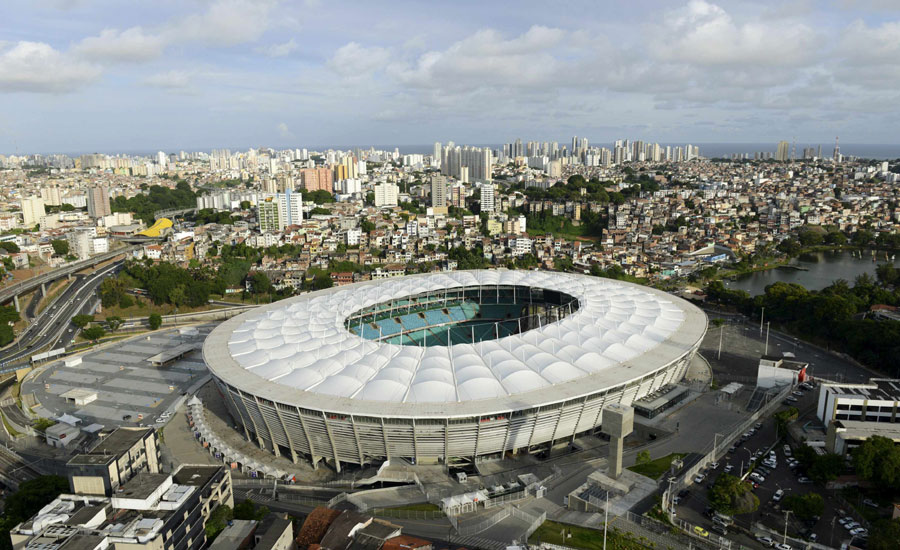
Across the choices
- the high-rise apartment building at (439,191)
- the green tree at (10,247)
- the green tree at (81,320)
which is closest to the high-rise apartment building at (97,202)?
the green tree at (10,247)

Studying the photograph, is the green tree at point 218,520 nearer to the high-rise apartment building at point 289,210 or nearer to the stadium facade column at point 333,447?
the stadium facade column at point 333,447

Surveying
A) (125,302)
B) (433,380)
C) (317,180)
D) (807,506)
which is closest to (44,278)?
(125,302)

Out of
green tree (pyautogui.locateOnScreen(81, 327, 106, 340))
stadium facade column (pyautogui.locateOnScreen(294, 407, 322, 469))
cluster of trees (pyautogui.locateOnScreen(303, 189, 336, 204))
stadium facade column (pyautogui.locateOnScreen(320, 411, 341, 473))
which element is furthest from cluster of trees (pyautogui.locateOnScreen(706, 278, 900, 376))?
cluster of trees (pyautogui.locateOnScreen(303, 189, 336, 204))

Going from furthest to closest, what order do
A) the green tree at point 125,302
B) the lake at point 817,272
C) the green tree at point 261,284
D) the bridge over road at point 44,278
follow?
1. the lake at point 817,272
2. the green tree at point 261,284
3. the green tree at point 125,302
4. the bridge over road at point 44,278

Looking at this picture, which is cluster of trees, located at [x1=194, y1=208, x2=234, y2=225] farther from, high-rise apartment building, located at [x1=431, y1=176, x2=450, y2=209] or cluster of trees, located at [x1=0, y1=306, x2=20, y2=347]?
cluster of trees, located at [x1=0, y1=306, x2=20, y2=347]

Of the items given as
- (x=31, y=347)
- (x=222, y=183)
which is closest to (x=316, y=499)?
(x=31, y=347)

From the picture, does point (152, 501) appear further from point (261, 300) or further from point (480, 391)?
point (261, 300)
